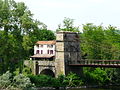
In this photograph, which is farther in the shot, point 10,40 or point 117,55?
point 117,55

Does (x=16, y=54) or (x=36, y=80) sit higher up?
(x=16, y=54)

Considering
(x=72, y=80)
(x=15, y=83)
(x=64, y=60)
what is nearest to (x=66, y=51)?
(x=64, y=60)

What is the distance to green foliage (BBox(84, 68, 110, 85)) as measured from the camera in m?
61.3

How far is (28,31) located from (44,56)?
1676 cm

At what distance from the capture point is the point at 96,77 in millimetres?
61844

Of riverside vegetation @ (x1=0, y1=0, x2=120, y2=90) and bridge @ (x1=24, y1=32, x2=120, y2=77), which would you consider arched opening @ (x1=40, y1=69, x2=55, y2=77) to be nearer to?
bridge @ (x1=24, y1=32, x2=120, y2=77)

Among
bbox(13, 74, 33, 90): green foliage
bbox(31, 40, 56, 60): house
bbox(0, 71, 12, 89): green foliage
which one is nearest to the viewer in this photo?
bbox(0, 71, 12, 89): green foliage

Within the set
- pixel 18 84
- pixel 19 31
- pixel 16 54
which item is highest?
pixel 19 31

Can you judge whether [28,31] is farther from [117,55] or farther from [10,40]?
[117,55]

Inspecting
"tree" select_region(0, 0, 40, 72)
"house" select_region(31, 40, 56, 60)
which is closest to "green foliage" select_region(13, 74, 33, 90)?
"tree" select_region(0, 0, 40, 72)

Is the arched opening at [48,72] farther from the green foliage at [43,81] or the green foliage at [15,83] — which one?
the green foliage at [15,83]

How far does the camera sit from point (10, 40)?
2068 inches

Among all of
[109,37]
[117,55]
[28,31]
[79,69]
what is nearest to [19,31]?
[28,31]

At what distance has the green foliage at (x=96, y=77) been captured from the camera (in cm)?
6134
